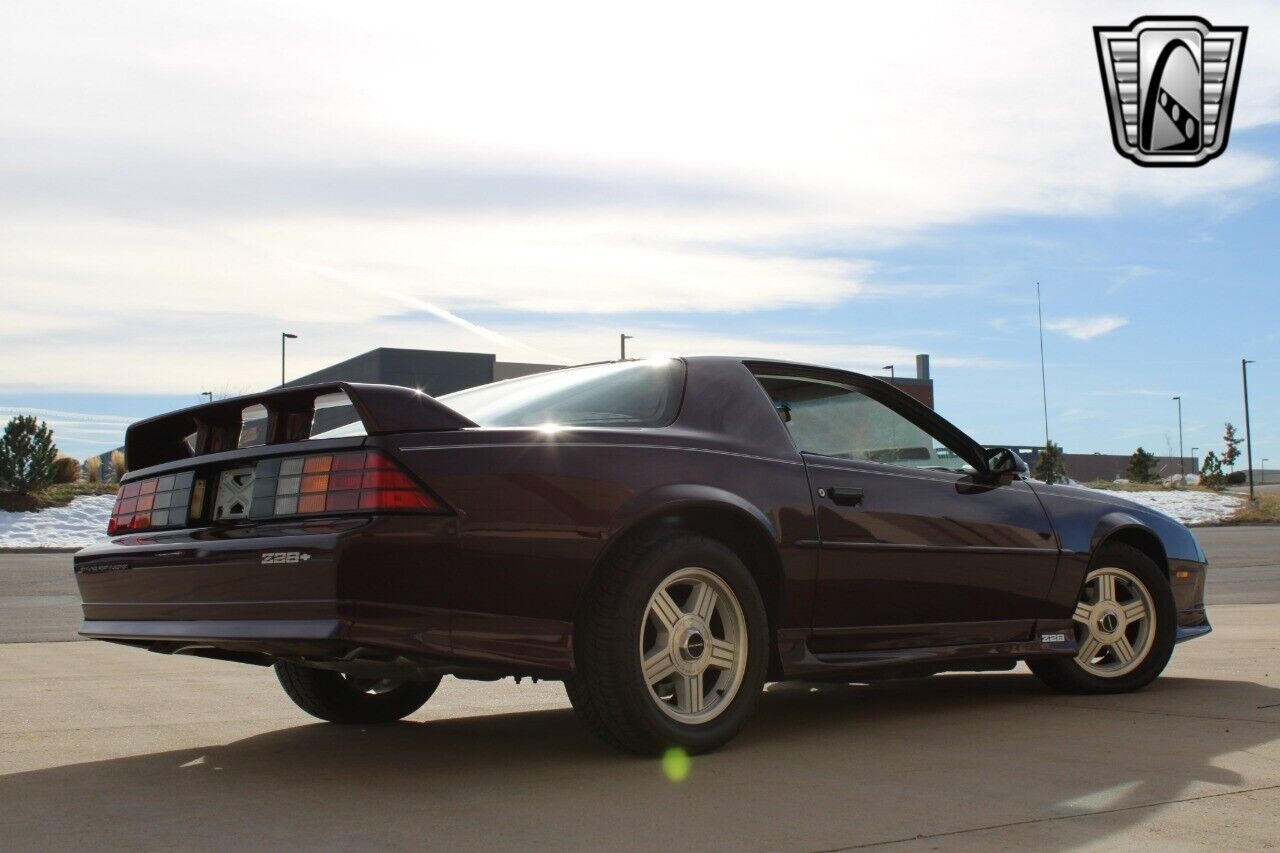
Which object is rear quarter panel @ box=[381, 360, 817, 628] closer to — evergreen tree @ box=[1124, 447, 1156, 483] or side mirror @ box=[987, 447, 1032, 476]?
side mirror @ box=[987, 447, 1032, 476]

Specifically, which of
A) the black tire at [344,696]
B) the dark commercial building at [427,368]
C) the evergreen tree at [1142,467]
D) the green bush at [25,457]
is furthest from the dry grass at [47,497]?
the evergreen tree at [1142,467]

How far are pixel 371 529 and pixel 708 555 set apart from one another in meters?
1.13

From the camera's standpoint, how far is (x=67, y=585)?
52.1 feet

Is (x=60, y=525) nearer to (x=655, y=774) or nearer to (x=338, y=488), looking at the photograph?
(x=338, y=488)

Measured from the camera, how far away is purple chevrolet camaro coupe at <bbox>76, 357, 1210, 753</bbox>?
404 cm

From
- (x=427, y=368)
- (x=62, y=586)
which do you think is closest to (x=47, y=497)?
(x=62, y=586)

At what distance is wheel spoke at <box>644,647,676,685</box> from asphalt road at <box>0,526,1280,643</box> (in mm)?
6867

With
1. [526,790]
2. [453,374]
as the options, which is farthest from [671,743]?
[453,374]

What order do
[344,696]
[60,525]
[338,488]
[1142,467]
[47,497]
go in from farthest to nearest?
[1142,467], [47,497], [60,525], [344,696], [338,488]

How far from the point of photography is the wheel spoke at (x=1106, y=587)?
6246 millimetres

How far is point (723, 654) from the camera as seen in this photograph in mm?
4590

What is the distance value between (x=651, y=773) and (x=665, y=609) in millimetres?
528

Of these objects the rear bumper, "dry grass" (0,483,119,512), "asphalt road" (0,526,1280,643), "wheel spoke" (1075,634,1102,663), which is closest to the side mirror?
"wheel spoke" (1075,634,1102,663)

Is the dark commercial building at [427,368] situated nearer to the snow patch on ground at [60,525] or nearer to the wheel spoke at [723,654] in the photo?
the snow patch on ground at [60,525]
